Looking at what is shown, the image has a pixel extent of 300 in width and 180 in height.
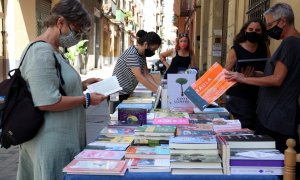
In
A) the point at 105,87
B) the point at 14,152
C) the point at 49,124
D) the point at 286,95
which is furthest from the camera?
the point at 14,152

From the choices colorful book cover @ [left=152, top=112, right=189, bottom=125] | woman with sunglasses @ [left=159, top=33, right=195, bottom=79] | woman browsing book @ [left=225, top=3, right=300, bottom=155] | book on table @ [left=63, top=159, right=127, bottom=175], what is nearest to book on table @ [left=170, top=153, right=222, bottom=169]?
book on table @ [left=63, top=159, right=127, bottom=175]

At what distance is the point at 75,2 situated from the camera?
2.60 m

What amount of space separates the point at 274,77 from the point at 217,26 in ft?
28.2

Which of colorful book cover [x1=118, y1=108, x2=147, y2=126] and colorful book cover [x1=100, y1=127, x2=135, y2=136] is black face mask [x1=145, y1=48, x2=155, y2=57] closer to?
colorful book cover [x1=118, y1=108, x2=147, y2=126]

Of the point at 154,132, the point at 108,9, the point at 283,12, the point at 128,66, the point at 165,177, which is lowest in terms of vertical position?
the point at 165,177

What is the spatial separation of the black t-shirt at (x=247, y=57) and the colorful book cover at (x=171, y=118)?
724 mm

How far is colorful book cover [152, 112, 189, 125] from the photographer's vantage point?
3.19 m

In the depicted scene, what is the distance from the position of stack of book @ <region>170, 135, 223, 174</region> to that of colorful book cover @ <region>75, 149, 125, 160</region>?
1.04 feet

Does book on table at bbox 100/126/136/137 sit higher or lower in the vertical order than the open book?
lower

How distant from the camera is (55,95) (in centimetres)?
243

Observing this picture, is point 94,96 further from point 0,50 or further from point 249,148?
point 0,50

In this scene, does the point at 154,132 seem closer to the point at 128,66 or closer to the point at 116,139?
the point at 116,139

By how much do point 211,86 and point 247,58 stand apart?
927 mm

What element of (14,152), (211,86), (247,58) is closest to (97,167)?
(211,86)
